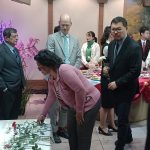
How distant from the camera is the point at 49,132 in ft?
8.70

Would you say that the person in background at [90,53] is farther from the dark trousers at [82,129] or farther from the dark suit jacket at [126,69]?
the dark trousers at [82,129]

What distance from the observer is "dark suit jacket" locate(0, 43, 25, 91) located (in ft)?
13.0

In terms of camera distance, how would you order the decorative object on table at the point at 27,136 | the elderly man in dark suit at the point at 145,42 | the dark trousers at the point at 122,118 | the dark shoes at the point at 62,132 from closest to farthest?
the decorative object on table at the point at 27,136 → the dark trousers at the point at 122,118 → the dark shoes at the point at 62,132 → the elderly man in dark suit at the point at 145,42

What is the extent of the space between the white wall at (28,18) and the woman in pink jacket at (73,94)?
4.65 m

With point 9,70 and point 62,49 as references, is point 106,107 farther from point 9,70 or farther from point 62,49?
point 9,70

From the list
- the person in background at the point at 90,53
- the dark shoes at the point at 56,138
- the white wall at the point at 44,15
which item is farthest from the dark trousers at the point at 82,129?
the white wall at the point at 44,15

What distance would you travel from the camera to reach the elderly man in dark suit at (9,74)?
3.97m

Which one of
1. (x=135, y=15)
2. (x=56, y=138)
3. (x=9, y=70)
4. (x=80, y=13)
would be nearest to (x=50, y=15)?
(x=80, y=13)

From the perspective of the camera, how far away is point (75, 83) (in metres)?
2.46

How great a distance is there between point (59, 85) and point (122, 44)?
995 millimetres

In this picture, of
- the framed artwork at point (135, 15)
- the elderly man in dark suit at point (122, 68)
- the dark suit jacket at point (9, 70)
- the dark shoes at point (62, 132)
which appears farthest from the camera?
the framed artwork at point (135, 15)

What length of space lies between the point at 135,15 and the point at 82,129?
5.26m

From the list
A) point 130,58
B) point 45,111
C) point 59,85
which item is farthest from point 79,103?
point 130,58

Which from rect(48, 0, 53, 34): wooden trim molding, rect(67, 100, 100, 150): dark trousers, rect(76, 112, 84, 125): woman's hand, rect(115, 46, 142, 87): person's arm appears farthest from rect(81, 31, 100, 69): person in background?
rect(76, 112, 84, 125): woman's hand
